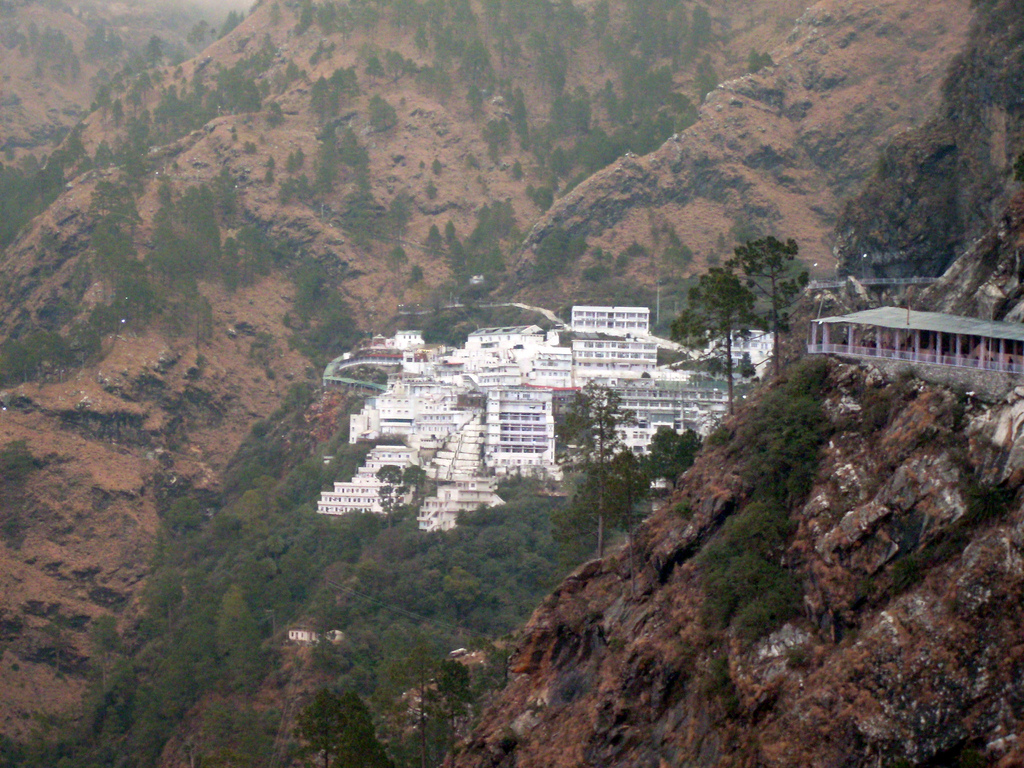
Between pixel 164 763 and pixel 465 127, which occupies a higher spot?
pixel 465 127

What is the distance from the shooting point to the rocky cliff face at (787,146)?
8600cm

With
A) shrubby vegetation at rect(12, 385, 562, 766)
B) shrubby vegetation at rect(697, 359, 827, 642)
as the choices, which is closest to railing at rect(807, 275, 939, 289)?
shrubby vegetation at rect(697, 359, 827, 642)

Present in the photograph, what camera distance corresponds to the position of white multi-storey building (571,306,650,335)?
2867 inches

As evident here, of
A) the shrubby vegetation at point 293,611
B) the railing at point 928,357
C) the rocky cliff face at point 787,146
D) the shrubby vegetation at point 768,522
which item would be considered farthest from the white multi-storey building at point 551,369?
the shrubby vegetation at point 768,522

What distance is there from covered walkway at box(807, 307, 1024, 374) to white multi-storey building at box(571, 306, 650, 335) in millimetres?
42065

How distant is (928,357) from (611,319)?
48100 mm

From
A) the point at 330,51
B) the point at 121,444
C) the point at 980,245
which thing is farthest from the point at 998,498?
the point at 330,51

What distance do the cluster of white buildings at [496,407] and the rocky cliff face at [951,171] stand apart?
1388cm

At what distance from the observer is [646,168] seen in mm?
89625

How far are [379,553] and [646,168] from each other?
4553 cm

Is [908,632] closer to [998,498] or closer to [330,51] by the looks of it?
[998,498]

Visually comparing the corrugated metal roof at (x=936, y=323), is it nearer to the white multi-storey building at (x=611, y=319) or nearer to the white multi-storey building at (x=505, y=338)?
the white multi-storey building at (x=505, y=338)

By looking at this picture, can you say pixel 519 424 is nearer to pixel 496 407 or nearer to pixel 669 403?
pixel 496 407

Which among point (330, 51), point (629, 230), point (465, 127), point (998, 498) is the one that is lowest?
point (998, 498)
